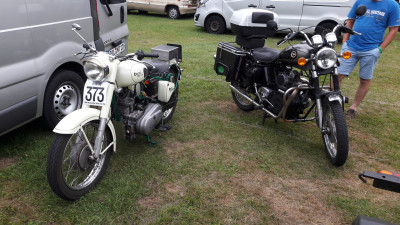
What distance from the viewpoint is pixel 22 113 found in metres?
3.04

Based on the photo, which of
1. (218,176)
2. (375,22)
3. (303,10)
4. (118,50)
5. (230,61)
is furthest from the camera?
(303,10)

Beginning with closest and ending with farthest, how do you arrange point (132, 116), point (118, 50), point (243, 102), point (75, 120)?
point (75, 120) → point (132, 116) → point (118, 50) → point (243, 102)

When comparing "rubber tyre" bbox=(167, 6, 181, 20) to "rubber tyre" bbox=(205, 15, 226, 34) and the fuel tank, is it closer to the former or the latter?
"rubber tyre" bbox=(205, 15, 226, 34)

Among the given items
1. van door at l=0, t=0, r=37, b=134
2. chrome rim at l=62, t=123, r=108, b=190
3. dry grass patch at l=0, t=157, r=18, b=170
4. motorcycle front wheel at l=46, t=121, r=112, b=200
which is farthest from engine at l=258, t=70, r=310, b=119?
dry grass patch at l=0, t=157, r=18, b=170

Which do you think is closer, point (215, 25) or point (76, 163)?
point (76, 163)

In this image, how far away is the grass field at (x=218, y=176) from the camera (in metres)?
2.56

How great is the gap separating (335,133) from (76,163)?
95.7 inches

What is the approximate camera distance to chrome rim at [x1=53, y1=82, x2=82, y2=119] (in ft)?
11.5

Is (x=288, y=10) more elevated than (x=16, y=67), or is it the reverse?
(x=288, y=10)

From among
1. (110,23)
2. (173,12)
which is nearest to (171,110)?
(110,23)

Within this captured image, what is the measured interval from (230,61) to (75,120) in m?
2.39

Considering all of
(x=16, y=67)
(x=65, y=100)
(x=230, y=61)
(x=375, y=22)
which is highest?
(x=375, y=22)

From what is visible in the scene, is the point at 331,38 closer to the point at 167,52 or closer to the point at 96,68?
the point at 167,52

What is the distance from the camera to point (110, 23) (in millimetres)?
4375
